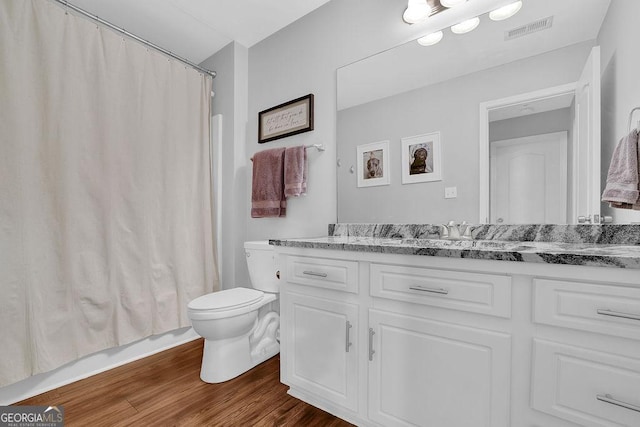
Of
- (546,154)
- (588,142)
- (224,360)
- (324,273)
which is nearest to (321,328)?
(324,273)

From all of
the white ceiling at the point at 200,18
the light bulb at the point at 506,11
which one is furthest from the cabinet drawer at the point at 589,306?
the white ceiling at the point at 200,18

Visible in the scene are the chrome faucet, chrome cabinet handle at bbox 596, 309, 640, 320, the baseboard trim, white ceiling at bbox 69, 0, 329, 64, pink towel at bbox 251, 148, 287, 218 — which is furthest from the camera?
pink towel at bbox 251, 148, 287, 218

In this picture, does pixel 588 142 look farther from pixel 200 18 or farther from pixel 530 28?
pixel 200 18

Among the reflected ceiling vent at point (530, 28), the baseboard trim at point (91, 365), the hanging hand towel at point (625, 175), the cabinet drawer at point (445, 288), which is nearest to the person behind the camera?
the cabinet drawer at point (445, 288)

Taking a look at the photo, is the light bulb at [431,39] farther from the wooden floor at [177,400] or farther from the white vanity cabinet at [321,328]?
the wooden floor at [177,400]

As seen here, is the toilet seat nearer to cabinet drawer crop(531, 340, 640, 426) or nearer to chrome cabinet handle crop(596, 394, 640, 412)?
cabinet drawer crop(531, 340, 640, 426)

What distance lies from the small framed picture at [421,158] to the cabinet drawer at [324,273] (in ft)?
2.19

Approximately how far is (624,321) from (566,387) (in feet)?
0.78

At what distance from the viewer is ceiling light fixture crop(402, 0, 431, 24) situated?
1543 mm

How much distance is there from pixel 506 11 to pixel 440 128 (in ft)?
1.91

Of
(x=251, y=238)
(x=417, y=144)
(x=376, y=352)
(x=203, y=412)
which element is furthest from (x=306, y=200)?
(x=203, y=412)

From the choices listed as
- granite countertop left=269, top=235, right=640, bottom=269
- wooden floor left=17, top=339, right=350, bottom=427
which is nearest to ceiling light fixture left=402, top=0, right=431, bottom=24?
granite countertop left=269, top=235, right=640, bottom=269

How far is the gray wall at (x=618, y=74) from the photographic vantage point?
104cm

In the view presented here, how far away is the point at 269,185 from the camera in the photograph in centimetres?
209
